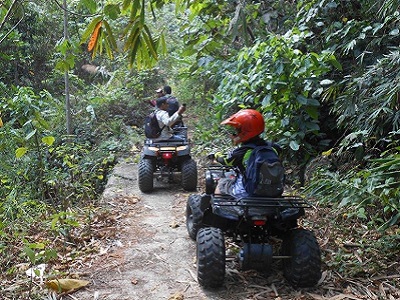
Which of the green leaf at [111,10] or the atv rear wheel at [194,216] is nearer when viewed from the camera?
the green leaf at [111,10]

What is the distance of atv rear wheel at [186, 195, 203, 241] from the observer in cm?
488

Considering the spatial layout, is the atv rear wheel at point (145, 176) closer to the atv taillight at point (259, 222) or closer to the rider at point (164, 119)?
the rider at point (164, 119)

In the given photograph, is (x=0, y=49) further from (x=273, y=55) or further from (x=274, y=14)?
(x=273, y=55)

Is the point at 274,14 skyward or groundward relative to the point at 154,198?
skyward

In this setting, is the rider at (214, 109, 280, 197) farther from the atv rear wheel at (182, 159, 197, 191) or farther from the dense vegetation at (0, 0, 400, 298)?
the atv rear wheel at (182, 159, 197, 191)

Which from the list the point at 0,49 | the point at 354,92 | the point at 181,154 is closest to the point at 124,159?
the point at 181,154

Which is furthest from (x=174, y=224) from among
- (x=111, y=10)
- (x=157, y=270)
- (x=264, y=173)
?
(x=111, y=10)

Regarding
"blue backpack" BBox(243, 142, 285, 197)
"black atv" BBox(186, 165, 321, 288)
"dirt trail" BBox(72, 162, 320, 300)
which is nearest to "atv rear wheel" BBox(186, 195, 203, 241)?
"dirt trail" BBox(72, 162, 320, 300)

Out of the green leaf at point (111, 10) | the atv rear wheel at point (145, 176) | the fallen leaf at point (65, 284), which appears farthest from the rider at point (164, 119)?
the green leaf at point (111, 10)

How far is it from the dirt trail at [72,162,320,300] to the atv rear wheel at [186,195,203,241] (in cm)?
15

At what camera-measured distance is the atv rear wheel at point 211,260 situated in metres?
3.76

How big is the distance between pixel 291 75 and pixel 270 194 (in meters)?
2.48

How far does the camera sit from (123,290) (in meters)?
4.00

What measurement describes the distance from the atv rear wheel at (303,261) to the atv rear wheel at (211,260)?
2.03ft
